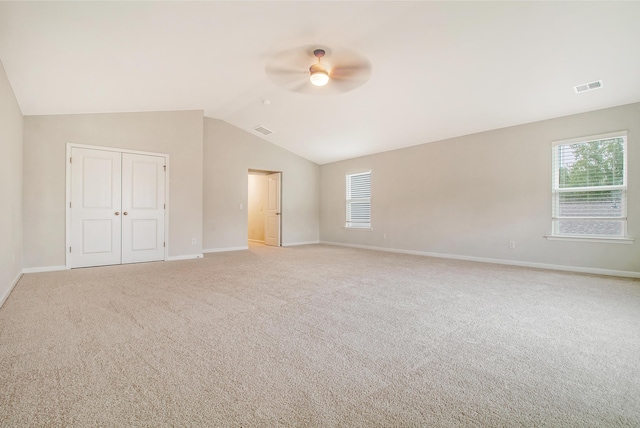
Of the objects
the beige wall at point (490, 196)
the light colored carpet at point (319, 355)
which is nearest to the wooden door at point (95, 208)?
the light colored carpet at point (319, 355)

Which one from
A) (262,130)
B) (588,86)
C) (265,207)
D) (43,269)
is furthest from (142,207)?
(588,86)

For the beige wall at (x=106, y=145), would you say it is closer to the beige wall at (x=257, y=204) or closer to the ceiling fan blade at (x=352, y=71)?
the beige wall at (x=257, y=204)

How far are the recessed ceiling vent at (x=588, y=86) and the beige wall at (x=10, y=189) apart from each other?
6.90 metres

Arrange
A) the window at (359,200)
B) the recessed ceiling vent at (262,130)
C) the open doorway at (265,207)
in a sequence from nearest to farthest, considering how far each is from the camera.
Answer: the recessed ceiling vent at (262,130) < the window at (359,200) < the open doorway at (265,207)

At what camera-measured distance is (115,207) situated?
5.08 metres

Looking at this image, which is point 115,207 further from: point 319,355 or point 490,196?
point 490,196

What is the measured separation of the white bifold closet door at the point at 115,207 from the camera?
475 cm

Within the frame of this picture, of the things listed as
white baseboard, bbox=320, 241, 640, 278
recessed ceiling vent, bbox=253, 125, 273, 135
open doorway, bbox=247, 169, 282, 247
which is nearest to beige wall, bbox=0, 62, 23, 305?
recessed ceiling vent, bbox=253, 125, 273, 135

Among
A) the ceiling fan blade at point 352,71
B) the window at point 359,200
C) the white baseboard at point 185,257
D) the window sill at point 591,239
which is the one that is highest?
the ceiling fan blade at point 352,71

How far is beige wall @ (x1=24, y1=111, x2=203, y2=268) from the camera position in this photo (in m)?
4.37

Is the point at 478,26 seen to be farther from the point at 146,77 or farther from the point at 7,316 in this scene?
the point at 7,316

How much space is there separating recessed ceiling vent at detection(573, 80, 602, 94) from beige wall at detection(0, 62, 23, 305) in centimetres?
690

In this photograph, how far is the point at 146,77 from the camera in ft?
12.9

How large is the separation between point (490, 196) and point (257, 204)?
657 centimetres
